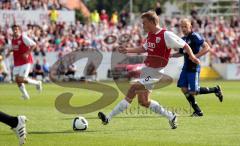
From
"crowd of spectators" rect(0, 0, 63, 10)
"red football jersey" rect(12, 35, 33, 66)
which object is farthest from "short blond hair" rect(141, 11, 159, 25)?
"crowd of spectators" rect(0, 0, 63, 10)

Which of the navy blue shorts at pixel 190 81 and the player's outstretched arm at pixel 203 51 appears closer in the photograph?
the player's outstretched arm at pixel 203 51

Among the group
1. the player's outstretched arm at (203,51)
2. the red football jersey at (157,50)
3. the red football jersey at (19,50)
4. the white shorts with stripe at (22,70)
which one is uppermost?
the red football jersey at (157,50)

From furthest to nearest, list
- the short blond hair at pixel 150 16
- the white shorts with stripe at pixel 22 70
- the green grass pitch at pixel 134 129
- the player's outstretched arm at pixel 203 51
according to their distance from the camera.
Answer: the white shorts with stripe at pixel 22 70
the player's outstretched arm at pixel 203 51
the short blond hair at pixel 150 16
the green grass pitch at pixel 134 129

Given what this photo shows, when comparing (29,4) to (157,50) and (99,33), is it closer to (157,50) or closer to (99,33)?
(99,33)

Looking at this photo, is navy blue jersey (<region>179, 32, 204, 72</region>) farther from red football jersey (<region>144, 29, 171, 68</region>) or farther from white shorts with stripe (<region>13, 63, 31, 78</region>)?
white shorts with stripe (<region>13, 63, 31, 78</region>)

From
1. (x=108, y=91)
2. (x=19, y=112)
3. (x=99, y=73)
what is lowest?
(x=99, y=73)

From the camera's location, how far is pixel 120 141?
39.1 feet

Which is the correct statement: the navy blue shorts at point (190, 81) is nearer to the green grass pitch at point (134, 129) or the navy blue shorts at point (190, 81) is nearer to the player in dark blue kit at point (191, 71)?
the player in dark blue kit at point (191, 71)

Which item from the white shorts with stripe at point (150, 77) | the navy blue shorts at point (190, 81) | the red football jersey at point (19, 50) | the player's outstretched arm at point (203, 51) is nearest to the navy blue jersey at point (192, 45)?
the navy blue shorts at point (190, 81)

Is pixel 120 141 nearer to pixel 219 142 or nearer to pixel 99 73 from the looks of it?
pixel 219 142

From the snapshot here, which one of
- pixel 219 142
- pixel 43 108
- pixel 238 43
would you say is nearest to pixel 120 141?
pixel 219 142

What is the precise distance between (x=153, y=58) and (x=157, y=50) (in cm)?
25

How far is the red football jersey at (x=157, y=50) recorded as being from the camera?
44.7 ft

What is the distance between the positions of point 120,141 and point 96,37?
33.6m
